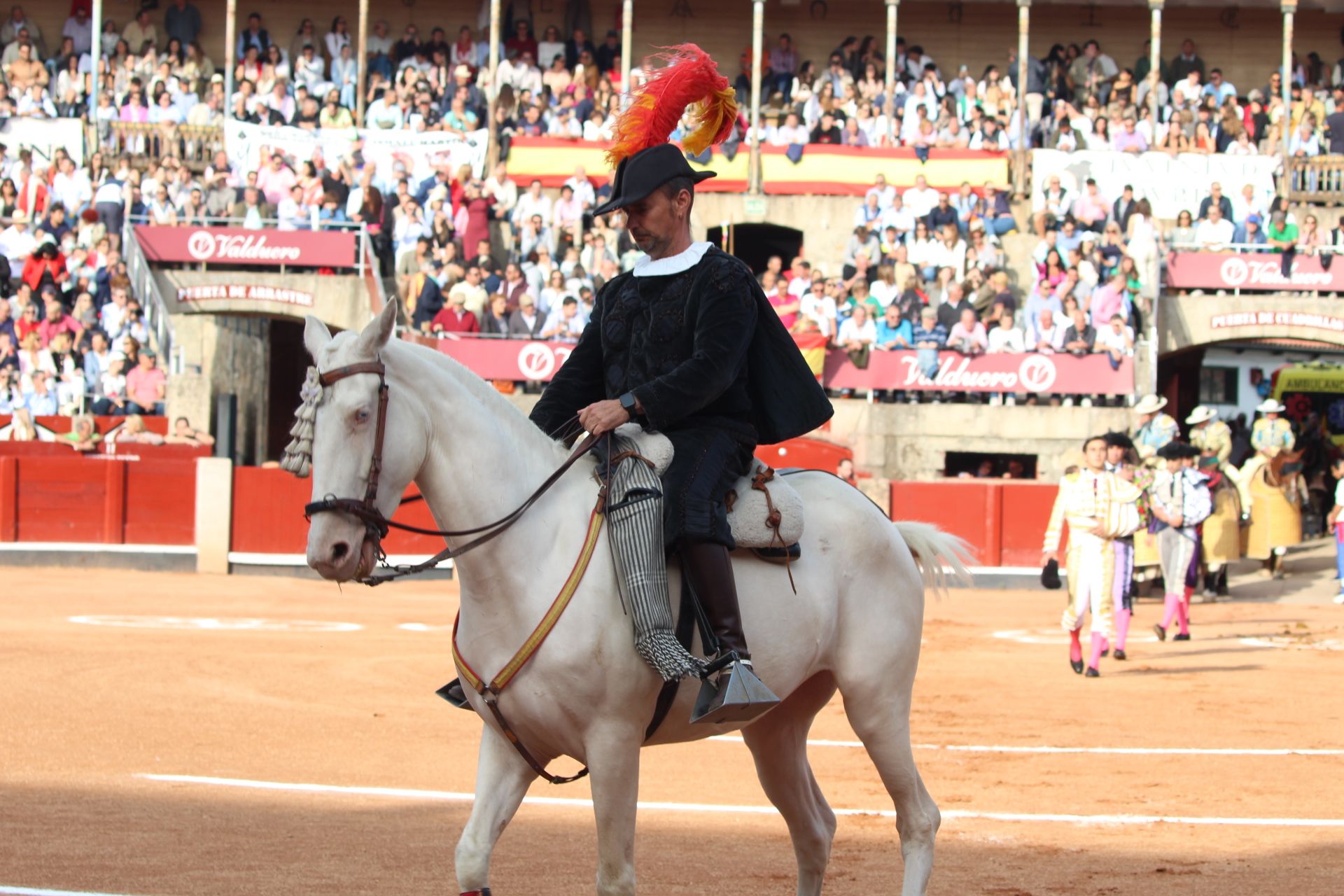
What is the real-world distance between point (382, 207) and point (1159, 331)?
1171 cm

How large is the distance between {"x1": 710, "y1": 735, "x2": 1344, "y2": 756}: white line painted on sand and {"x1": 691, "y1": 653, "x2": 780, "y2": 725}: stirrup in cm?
484

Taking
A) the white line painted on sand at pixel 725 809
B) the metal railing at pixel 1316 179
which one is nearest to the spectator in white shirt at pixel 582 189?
the metal railing at pixel 1316 179

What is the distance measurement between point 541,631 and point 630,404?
740 mm

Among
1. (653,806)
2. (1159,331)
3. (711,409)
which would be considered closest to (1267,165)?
(1159,331)

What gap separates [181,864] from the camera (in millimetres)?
6234

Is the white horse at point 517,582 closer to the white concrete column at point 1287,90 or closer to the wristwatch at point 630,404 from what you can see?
the wristwatch at point 630,404

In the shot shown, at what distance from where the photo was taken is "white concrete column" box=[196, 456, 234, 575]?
20062mm

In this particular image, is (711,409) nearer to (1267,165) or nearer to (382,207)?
(382,207)

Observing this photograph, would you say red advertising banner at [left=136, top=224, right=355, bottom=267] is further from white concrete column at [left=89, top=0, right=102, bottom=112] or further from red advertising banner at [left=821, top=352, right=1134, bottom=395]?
red advertising banner at [left=821, top=352, right=1134, bottom=395]

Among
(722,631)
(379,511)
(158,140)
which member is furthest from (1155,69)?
(379,511)

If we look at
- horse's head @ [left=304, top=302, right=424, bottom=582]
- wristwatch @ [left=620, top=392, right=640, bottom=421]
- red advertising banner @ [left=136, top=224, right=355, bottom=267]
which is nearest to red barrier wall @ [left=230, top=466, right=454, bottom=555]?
red advertising banner @ [left=136, top=224, right=355, bottom=267]

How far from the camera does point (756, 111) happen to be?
28.1 m

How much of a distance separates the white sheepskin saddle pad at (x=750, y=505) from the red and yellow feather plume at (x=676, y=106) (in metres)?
0.93

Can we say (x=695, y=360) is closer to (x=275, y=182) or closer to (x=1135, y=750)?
(x=1135, y=750)
